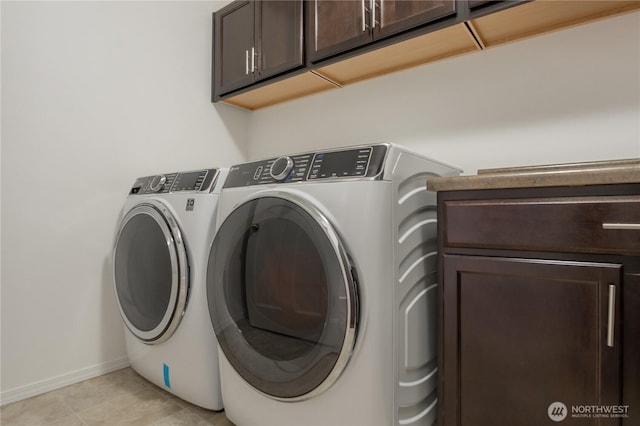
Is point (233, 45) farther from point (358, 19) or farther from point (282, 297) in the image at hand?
point (282, 297)

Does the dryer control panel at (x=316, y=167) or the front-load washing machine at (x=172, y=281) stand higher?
the dryer control panel at (x=316, y=167)

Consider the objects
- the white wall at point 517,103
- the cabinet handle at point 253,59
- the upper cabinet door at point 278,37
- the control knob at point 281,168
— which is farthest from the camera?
the cabinet handle at point 253,59

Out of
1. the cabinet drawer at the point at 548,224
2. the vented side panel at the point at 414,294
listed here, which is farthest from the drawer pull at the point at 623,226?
the vented side panel at the point at 414,294

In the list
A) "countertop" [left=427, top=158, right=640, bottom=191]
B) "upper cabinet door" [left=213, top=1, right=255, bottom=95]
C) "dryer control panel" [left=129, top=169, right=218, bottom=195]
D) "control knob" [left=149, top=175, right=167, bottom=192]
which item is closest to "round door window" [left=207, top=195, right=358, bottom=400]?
"dryer control panel" [left=129, top=169, right=218, bottom=195]

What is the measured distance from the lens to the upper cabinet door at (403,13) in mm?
1296

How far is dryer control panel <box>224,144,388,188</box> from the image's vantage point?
94cm

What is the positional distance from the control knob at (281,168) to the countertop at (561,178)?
18.1 inches

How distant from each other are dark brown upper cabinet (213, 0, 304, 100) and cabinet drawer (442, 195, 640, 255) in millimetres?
1202

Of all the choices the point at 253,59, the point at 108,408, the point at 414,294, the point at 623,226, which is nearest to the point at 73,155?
the point at 253,59

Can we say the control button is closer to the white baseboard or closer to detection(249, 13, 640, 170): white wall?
detection(249, 13, 640, 170): white wall

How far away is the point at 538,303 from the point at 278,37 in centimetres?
169

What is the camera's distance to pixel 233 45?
2.08 metres

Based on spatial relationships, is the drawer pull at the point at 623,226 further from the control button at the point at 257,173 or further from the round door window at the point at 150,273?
the round door window at the point at 150,273

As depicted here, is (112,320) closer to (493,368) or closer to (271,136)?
(271,136)
